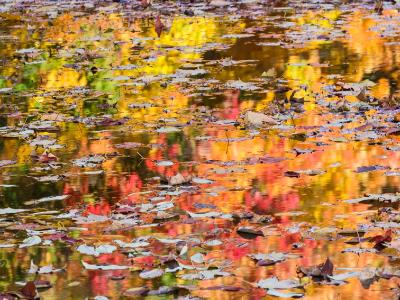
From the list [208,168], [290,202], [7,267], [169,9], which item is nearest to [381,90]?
[208,168]

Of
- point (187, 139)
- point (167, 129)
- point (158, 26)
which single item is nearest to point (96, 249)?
point (187, 139)

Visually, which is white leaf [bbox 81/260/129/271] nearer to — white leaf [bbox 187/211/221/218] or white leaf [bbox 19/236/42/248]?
white leaf [bbox 19/236/42/248]

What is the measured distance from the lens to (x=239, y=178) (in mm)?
6113

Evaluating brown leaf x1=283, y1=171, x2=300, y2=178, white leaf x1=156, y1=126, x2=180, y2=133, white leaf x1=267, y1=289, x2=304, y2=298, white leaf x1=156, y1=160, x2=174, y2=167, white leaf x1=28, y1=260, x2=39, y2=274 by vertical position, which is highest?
white leaf x1=28, y1=260, x2=39, y2=274

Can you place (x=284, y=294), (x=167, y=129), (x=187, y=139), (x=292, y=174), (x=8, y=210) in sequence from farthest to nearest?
(x=167, y=129) → (x=187, y=139) → (x=292, y=174) → (x=8, y=210) → (x=284, y=294)

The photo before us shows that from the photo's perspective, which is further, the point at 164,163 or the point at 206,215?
the point at 164,163

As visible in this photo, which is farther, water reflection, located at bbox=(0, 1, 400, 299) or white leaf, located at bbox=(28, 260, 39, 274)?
water reflection, located at bbox=(0, 1, 400, 299)

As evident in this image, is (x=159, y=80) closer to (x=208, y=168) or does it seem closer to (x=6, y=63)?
→ (x=6, y=63)

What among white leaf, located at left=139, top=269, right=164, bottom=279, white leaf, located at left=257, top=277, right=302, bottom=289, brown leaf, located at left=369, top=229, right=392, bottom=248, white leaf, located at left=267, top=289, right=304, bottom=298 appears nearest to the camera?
white leaf, located at left=267, top=289, right=304, bottom=298

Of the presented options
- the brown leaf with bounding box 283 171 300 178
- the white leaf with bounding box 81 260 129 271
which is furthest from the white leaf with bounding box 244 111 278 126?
the white leaf with bounding box 81 260 129 271

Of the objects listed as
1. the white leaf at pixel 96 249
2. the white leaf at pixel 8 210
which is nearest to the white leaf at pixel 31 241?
the white leaf at pixel 96 249

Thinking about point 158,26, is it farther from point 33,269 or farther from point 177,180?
point 33,269

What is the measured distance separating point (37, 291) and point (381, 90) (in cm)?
473

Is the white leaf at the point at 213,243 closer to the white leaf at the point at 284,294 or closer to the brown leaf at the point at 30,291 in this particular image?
the white leaf at the point at 284,294
